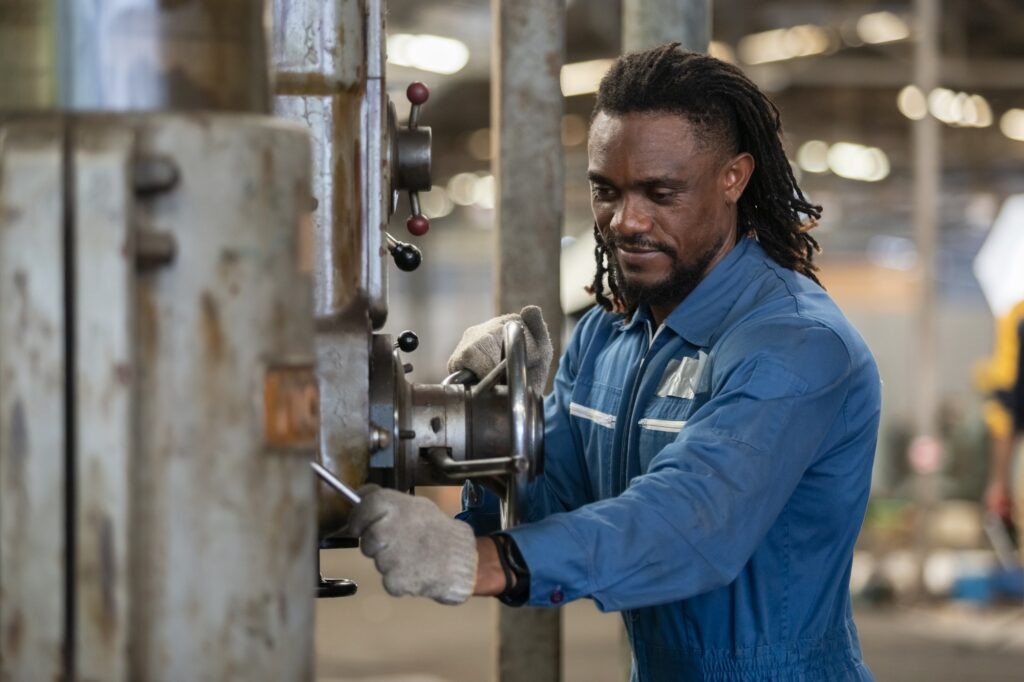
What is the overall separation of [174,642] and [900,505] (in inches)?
293

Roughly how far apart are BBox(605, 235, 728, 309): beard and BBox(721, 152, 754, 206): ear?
5cm

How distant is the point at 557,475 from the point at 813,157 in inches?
381

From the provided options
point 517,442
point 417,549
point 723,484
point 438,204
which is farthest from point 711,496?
point 438,204

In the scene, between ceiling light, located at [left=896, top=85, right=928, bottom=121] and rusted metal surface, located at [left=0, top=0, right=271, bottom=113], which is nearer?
rusted metal surface, located at [left=0, top=0, right=271, bottom=113]

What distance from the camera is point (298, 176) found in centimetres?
93

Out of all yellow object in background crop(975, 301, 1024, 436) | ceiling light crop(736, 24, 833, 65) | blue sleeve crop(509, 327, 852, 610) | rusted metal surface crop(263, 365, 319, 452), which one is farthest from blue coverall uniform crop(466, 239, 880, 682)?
ceiling light crop(736, 24, 833, 65)

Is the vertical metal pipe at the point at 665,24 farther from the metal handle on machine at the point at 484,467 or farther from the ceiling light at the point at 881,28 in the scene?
the ceiling light at the point at 881,28

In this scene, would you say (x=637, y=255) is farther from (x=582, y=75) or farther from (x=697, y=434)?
(x=582, y=75)

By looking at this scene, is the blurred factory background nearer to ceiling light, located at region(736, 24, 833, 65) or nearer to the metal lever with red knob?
ceiling light, located at region(736, 24, 833, 65)

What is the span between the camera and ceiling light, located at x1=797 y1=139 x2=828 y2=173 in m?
10.9

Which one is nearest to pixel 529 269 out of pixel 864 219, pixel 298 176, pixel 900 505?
pixel 298 176

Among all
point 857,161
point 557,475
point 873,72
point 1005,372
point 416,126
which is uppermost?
point 873,72

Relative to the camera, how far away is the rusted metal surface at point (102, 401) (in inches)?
32.8

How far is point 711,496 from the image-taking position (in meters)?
1.29
